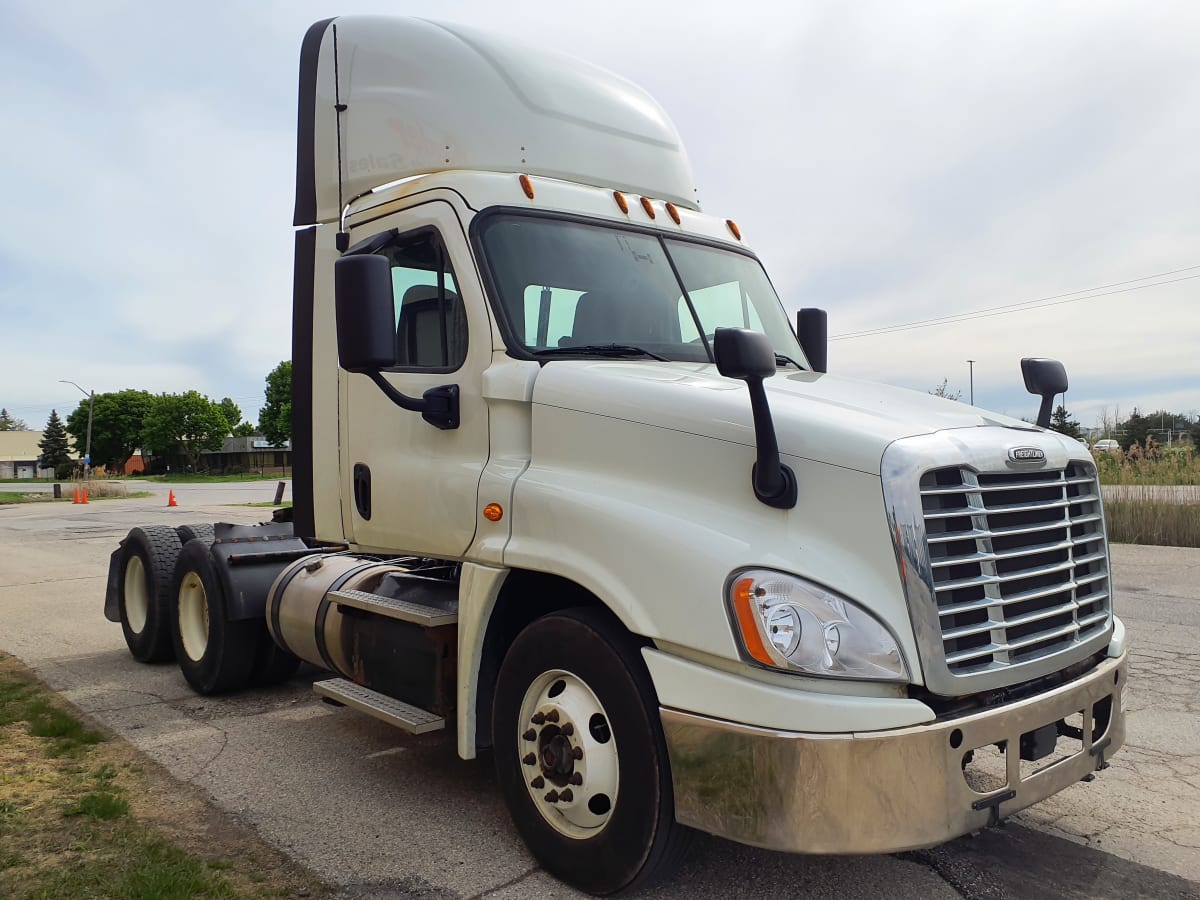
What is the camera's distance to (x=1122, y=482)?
45.5 feet

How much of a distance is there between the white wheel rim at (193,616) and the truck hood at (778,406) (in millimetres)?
3912

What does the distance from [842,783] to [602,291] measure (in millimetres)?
2293

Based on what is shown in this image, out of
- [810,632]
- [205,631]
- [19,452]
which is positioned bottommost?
[205,631]

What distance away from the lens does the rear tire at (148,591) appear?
691 centimetres

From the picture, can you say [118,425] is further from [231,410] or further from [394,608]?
[394,608]

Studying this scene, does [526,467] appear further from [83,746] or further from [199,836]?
[83,746]

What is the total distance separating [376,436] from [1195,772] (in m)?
4.24

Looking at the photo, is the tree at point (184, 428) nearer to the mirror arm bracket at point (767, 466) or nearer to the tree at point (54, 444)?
the tree at point (54, 444)

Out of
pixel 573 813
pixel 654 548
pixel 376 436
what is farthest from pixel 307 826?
pixel 654 548

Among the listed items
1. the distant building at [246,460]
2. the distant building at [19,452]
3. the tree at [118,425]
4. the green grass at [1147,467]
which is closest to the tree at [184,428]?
the distant building at [246,460]

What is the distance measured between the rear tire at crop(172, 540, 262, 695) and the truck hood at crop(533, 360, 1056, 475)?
339cm

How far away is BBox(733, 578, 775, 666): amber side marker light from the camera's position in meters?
2.85

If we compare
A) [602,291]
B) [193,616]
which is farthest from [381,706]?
[193,616]

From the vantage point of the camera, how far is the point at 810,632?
9.34 ft
